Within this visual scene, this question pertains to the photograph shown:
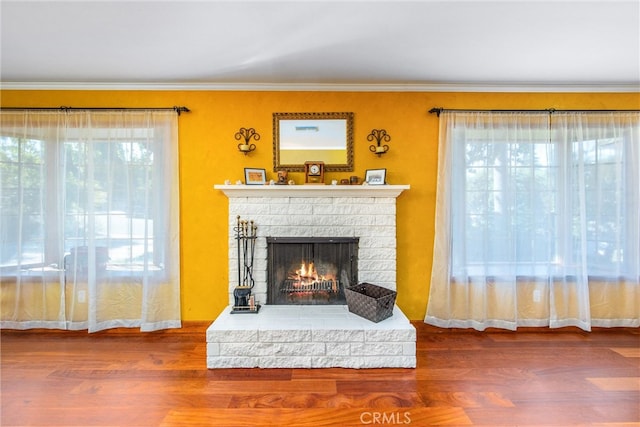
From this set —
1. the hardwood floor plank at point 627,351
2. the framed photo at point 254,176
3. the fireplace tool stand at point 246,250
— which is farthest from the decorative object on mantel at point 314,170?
the hardwood floor plank at point 627,351

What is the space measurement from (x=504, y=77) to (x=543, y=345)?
2487mm

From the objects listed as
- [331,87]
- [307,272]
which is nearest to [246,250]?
[307,272]

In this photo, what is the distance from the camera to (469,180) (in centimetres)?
277

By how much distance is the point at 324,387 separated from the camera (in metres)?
1.95

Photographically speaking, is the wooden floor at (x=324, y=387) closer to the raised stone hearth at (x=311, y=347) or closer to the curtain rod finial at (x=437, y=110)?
the raised stone hearth at (x=311, y=347)

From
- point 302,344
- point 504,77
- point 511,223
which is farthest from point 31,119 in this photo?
point 511,223

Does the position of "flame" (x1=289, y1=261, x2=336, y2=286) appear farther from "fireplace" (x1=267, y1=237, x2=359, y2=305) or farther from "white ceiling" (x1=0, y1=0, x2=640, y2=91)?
"white ceiling" (x1=0, y1=0, x2=640, y2=91)

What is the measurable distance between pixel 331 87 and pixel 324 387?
260cm

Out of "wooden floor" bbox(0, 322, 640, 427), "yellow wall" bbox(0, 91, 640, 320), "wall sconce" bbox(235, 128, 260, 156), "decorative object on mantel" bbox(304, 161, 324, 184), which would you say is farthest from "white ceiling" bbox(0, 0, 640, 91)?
"wooden floor" bbox(0, 322, 640, 427)

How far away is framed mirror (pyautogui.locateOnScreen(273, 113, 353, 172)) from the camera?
9.15ft

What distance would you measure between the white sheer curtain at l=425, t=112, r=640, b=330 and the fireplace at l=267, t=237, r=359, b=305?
0.93 metres

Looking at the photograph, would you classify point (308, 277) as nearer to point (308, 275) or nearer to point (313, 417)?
point (308, 275)

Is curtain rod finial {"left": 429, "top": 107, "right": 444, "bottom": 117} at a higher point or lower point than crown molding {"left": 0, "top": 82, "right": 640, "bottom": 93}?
lower

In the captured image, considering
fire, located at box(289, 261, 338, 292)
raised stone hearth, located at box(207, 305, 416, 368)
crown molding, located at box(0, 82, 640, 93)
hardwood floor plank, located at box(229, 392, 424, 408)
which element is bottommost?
hardwood floor plank, located at box(229, 392, 424, 408)
